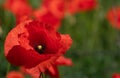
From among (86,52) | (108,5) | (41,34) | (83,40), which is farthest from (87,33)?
(41,34)

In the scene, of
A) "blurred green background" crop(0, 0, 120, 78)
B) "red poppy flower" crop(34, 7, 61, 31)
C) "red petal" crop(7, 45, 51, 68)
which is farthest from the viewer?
"red poppy flower" crop(34, 7, 61, 31)

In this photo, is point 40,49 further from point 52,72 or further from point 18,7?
point 18,7

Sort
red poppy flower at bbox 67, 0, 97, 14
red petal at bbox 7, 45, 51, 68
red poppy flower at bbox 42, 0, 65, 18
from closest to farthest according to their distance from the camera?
red petal at bbox 7, 45, 51, 68 < red poppy flower at bbox 42, 0, 65, 18 < red poppy flower at bbox 67, 0, 97, 14

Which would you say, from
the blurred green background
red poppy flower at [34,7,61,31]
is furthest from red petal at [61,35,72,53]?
red poppy flower at [34,7,61,31]

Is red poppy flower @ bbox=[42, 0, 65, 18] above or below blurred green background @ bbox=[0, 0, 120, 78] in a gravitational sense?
above

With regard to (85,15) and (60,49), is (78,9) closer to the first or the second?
(85,15)

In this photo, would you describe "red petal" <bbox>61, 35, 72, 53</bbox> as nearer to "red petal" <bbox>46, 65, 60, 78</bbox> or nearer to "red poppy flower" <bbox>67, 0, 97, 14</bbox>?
"red petal" <bbox>46, 65, 60, 78</bbox>

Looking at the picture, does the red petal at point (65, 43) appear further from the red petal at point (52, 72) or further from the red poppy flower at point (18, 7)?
the red poppy flower at point (18, 7)

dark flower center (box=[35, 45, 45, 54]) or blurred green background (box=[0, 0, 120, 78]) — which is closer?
dark flower center (box=[35, 45, 45, 54])

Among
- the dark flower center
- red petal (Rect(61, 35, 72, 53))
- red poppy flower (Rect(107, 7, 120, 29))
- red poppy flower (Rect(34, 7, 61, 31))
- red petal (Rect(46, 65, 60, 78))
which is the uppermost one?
red petal (Rect(61, 35, 72, 53))
